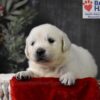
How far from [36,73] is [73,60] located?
0.21m

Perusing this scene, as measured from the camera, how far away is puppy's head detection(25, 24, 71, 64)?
1608mm

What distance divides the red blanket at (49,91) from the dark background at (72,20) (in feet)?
3.66

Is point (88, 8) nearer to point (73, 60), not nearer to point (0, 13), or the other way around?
point (0, 13)

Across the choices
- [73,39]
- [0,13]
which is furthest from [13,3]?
[73,39]

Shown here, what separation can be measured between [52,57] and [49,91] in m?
0.20

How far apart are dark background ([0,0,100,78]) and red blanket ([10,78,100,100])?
3.66 ft

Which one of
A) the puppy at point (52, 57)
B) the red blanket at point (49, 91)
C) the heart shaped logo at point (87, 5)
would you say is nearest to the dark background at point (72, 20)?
the heart shaped logo at point (87, 5)

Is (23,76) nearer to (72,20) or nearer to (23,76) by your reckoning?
(23,76)

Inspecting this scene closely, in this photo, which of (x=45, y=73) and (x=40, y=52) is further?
(x=45, y=73)

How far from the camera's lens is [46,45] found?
1.62 metres

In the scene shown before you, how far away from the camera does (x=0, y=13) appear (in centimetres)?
261

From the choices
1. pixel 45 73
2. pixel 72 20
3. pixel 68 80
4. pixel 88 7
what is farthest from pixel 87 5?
pixel 68 80

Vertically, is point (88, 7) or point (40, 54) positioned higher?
point (88, 7)

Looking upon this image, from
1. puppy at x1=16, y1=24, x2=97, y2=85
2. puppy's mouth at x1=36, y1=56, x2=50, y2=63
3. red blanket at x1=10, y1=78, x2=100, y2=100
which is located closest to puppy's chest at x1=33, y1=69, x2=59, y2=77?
puppy at x1=16, y1=24, x2=97, y2=85
